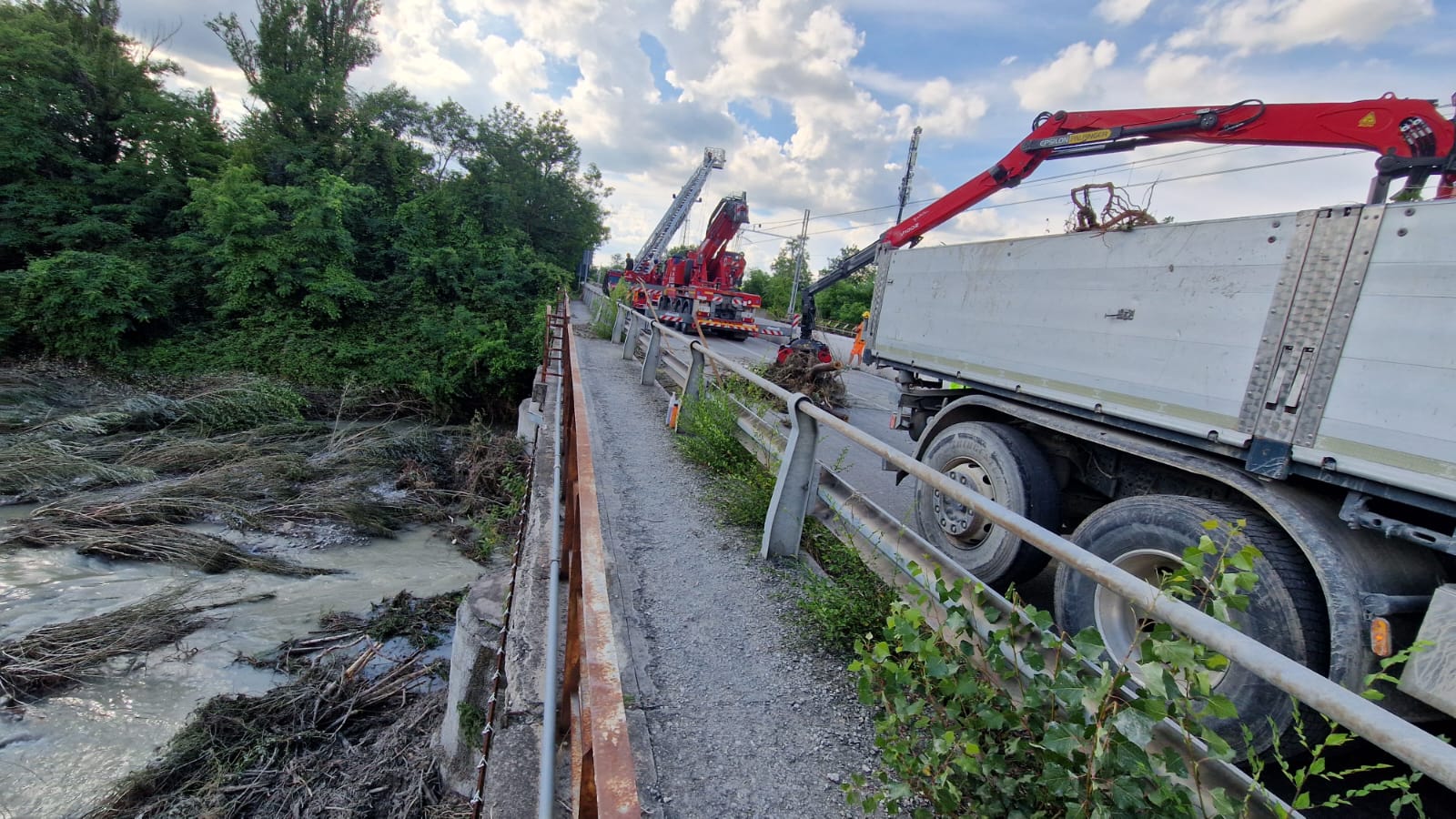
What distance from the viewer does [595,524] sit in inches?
144

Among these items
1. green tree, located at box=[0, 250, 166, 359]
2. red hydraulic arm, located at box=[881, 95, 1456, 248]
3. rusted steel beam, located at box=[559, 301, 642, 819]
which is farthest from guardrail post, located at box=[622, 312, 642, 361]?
green tree, located at box=[0, 250, 166, 359]

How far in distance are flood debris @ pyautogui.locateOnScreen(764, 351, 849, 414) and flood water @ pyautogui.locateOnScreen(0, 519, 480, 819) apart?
5751 mm

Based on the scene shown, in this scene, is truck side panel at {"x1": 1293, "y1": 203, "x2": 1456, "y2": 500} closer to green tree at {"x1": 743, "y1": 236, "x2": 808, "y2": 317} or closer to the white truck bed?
the white truck bed

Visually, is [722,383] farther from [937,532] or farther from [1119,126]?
[1119,126]

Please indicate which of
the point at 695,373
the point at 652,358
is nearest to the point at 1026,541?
the point at 695,373

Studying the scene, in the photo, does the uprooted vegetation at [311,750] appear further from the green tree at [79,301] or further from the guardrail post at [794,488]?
the green tree at [79,301]

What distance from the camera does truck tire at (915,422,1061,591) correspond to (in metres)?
3.82

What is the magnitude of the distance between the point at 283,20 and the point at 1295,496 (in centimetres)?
3501

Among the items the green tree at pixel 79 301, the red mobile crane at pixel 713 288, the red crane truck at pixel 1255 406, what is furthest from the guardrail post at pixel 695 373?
the green tree at pixel 79 301

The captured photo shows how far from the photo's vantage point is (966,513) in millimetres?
4199

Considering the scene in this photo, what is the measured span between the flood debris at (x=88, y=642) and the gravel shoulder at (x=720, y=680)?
6438 millimetres

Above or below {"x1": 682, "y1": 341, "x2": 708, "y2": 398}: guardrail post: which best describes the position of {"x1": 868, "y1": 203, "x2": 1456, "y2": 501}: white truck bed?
above

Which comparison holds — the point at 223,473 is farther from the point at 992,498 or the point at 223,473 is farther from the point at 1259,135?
the point at 1259,135

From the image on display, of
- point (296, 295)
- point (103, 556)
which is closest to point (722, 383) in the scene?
point (103, 556)
